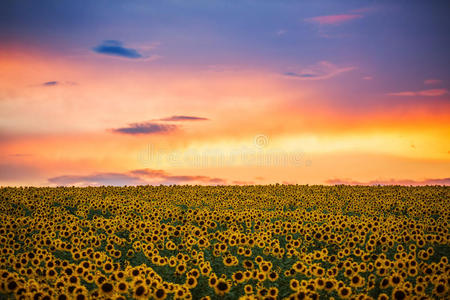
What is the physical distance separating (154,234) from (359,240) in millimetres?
8040

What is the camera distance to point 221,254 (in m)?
15.0

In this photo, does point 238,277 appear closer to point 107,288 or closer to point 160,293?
point 160,293

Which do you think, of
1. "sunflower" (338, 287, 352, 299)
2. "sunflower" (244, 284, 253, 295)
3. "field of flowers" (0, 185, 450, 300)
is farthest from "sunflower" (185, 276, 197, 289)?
"sunflower" (338, 287, 352, 299)

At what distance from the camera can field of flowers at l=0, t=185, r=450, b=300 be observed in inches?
432

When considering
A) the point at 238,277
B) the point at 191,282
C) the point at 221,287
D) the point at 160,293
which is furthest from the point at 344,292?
the point at 160,293

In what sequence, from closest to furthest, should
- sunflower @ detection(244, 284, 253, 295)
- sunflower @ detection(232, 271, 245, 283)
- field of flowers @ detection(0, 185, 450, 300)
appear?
field of flowers @ detection(0, 185, 450, 300) < sunflower @ detection(244, 284, 253, 295) < sunflower @ detection(232, 271, 245, 283)

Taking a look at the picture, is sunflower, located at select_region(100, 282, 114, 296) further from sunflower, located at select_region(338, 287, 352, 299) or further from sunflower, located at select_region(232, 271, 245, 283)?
sunflower, located at select_region(338, 287, 352, 299)

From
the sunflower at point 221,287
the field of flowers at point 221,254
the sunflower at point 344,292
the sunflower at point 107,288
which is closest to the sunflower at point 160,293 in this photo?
the field of flowers at point 221,254

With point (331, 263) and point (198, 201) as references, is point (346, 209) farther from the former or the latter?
point (331, 263)

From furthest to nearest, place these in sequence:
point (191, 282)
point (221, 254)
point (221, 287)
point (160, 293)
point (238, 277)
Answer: point (221, 254), point (238, 277), point (191, 282), point (221, 287), point (160, 293)

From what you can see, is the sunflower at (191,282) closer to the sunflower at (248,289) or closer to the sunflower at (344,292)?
the sunflower at (248,289)

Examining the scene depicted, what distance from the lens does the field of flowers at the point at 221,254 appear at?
10961mm

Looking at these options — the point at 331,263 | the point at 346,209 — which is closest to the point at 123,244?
the point at 331,263

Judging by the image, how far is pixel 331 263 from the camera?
574 inches
